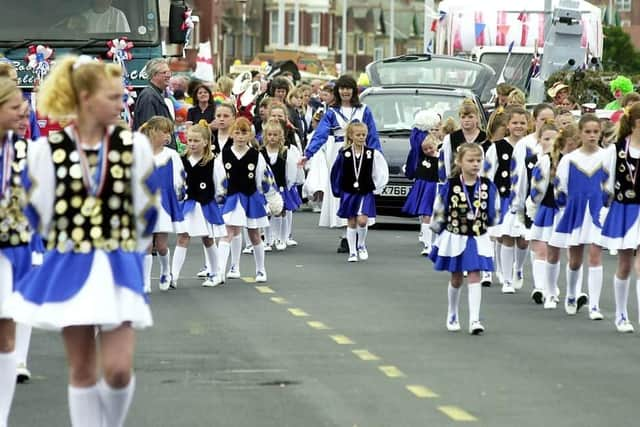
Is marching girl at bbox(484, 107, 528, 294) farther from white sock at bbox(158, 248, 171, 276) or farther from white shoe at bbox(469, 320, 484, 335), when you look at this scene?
white shoe at bbox(469, 320, 484, 335)

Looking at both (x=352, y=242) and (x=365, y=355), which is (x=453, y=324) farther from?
(x=352, y=242)

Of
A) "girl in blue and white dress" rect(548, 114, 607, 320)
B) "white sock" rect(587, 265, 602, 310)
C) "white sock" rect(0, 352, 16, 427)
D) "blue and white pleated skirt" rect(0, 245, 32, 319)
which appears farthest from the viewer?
"girl in blue and white dress" rect(548, 114, 607, 320)

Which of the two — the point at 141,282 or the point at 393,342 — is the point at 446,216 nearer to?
the point at 393,342

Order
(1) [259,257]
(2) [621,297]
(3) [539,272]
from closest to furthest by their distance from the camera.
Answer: (2) [621,297]
(3) [539,272]
(1) [259,257]

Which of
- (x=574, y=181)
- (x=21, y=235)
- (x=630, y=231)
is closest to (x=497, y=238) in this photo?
(x=574, y=181)

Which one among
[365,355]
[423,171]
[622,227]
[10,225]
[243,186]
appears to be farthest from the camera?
[423,171]

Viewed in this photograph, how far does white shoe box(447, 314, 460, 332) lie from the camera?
13547mm

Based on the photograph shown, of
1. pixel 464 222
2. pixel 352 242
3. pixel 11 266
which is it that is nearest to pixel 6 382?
pixel 11 266

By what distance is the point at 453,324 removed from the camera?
44.5 ft

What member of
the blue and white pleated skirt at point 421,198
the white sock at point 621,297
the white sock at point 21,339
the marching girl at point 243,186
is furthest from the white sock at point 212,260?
the white sock at point 21,339

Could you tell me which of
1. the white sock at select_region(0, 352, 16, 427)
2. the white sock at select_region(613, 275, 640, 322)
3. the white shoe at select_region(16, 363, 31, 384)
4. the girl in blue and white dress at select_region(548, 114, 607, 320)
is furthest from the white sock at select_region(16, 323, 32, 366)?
→ the girl in blue and white dress at select_region(548, 114, 607, 320)

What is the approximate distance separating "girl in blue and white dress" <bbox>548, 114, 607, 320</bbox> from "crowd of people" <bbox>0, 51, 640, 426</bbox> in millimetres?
15

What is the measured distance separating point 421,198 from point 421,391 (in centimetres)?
1096

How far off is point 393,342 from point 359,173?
25.7 ft
